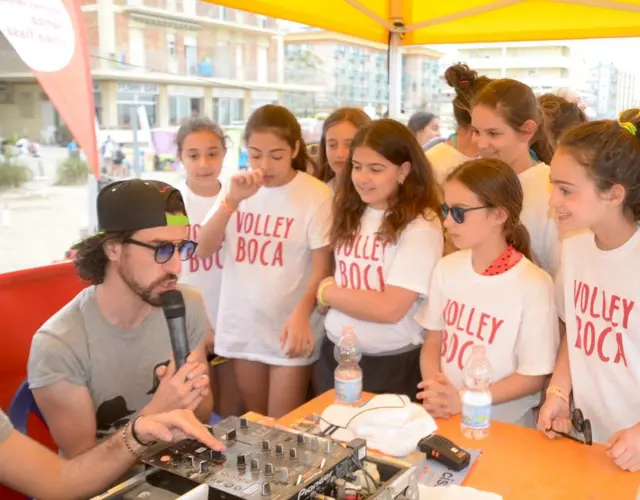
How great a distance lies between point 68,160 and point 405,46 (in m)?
2.40

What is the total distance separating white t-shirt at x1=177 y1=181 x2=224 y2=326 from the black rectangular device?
4.82ft

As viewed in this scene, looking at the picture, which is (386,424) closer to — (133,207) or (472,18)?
(133,207)

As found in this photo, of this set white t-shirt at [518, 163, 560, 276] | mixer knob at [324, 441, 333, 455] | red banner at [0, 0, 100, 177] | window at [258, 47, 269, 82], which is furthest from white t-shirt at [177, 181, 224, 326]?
mixer knob at [324, 441, 333, 455]

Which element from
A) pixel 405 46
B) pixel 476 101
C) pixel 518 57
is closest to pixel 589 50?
pixel 518 57

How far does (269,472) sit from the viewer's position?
3.50 ft

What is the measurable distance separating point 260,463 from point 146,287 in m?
0.78

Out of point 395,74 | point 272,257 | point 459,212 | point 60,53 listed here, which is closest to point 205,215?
point 272,257

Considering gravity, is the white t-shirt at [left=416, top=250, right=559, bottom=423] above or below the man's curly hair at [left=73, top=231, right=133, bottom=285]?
below

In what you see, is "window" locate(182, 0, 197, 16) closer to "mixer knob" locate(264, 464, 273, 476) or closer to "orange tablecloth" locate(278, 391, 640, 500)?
"orange tablecloth" locate(278, 391, 640, 500)

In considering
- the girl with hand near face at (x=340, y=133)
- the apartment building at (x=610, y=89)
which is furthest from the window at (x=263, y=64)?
the apartment building at (x=610, y=89)

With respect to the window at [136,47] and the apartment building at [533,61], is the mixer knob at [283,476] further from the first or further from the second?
the apartment building at [533,61]

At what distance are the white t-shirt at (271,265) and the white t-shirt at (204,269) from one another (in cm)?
23

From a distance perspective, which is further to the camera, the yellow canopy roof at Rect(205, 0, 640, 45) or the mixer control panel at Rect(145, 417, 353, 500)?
the yellow canopy roof at Rect(205, 0, 640, 45)

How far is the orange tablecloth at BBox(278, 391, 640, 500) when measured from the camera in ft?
4.61
